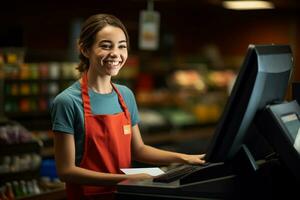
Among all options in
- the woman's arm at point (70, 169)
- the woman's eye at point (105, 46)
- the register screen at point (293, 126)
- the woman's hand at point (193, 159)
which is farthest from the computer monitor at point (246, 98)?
the woman's eye at point (105, 46)

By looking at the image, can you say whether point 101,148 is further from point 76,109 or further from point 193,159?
point 193,159

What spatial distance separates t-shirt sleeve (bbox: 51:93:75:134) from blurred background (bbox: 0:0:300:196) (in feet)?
6.19

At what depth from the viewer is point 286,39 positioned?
11.5m

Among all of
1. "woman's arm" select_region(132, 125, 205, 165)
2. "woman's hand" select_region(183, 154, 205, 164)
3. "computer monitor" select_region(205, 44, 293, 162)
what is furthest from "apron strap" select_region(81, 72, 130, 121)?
"computer monitor" select_region(205, 44, 293, 162)

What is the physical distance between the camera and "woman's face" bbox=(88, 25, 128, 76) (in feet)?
7.62

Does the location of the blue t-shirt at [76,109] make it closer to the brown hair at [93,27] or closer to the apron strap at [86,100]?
the apron strap at [86,100]

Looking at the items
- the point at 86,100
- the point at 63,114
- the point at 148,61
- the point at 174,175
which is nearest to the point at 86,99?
the point at 86,100

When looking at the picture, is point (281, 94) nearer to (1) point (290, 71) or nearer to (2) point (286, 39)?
(1) point (290, 71)

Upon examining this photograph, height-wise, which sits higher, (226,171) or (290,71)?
(290,71)

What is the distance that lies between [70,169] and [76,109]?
9.9 inches

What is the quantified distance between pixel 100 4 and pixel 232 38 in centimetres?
400

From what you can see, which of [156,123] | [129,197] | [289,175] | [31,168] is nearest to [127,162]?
[129,197]

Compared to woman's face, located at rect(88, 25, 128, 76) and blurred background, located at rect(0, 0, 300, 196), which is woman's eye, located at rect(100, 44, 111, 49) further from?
blurred background, located at rect(0, 0, 300, 196)

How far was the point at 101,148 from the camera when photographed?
2.33 meters
